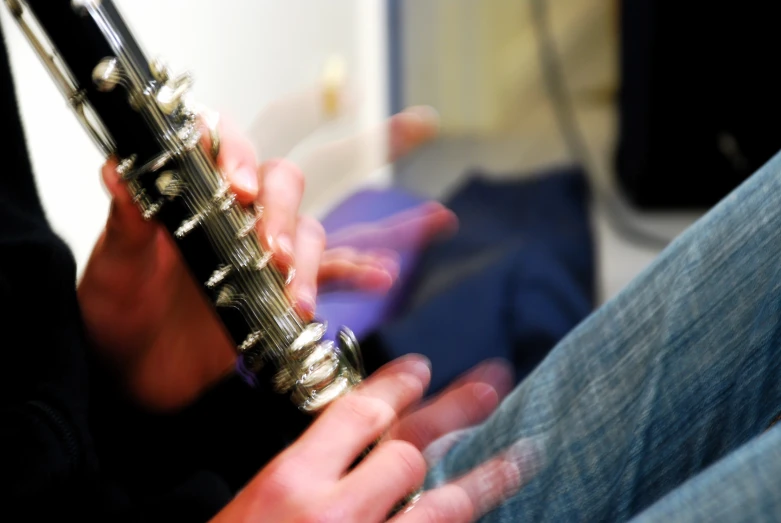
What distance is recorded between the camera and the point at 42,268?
1.49ft

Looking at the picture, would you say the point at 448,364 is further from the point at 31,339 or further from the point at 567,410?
the point at 31,339

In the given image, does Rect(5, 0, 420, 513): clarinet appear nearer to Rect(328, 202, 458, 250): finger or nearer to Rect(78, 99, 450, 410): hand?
Rect(78, 99, 450, 410): hand

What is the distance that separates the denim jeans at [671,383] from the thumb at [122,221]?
0.27 metres

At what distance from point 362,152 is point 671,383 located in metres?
0.80

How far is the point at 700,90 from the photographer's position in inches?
63.2

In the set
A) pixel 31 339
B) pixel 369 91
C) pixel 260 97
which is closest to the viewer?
pixel 31 339

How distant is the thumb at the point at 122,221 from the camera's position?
1.43 ft

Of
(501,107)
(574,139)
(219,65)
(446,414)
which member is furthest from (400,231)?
(501,107)

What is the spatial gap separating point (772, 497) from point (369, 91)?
163cm

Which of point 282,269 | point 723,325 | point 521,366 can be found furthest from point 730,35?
point 282,269

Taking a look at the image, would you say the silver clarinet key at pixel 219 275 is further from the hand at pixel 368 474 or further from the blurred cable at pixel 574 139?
the blurred cable at pixel 574 139

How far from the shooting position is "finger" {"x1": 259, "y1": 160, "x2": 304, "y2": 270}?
1.48ft

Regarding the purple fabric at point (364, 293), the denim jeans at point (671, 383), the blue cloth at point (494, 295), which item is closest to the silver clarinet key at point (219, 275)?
the denim jeans at point (671, 383)

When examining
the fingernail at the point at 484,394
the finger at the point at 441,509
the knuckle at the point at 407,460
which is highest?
the knuckle at the point at 407,460
